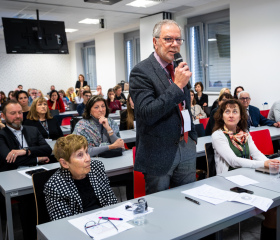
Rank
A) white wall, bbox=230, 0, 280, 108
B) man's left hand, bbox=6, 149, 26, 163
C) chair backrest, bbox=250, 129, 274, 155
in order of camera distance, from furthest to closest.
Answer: white wall, bbox=230, 0, 280, 108 < chair backrest, bbox=250, 129, 274, 155 < man's left hand, bbox=6, 149, 26, 163

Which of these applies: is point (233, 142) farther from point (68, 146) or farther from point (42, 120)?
point (42, 120)

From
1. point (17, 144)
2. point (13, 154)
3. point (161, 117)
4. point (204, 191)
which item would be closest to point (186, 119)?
point (161, 117)

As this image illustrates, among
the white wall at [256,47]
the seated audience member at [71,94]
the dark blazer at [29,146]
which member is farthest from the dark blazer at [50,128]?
the seated audience member at [71,94]

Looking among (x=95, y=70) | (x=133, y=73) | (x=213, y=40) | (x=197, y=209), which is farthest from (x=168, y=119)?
(x=95, y=70)

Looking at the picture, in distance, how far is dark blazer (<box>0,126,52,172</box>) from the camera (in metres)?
2.97

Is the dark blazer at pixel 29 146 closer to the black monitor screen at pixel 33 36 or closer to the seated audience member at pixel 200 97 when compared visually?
the black monitor screen at pixel 33 36

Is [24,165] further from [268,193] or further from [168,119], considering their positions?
[268,193]

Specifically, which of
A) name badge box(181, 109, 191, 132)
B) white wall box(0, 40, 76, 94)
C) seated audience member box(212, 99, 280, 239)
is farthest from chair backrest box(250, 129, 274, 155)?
white wall box(0, 40, 76, 94)

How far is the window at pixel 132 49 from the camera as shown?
36.4ft

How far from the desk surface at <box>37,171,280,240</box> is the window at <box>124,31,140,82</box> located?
31.6 feet

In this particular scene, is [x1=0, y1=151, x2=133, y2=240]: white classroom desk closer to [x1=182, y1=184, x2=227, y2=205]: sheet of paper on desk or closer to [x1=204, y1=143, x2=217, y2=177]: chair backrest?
[x1=204, y1=143, x2=217, y2=177]: chair backrest

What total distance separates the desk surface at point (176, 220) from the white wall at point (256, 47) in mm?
5504

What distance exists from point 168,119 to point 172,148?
0.17m

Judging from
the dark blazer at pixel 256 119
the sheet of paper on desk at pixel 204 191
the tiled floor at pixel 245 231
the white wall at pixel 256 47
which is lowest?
the tiled floor at pixel 245 231
